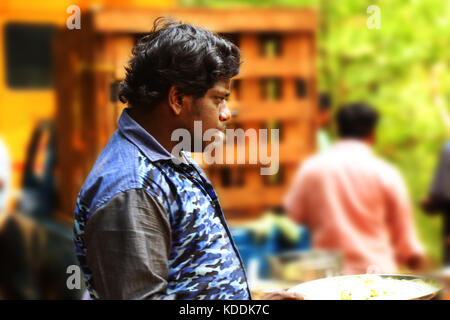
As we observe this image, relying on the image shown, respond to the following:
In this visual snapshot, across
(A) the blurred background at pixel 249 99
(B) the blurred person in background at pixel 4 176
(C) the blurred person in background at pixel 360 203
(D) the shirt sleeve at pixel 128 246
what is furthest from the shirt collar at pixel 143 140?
(B) the blurred person in background at pixel 4 176

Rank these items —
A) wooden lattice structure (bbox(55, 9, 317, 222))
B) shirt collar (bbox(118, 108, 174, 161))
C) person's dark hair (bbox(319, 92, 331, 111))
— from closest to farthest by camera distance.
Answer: shirt collar (bbox(118, 108, 174, 161))
wooden lattice structure (bbox(55, 9, 317, 222))
person's dark hair (bbox(319, 92, 331, 111))

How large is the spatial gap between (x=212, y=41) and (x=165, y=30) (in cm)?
11

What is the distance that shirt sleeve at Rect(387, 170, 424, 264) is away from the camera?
3768mm

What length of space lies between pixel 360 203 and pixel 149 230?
2564 mm

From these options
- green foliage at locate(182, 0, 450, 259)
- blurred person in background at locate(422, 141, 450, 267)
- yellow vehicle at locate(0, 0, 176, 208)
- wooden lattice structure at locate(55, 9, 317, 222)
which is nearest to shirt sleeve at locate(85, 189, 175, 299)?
wooden lattice structure at locate(55, 9, 317, 222)

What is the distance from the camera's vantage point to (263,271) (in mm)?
4168

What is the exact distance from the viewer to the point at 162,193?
1.49 m

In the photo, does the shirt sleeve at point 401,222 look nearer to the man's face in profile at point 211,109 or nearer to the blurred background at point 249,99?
the blurred background at point 249,99

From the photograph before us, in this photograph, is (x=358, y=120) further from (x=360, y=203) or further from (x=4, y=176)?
(x=4, y=176)

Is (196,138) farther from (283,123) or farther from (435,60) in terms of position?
(435,60)

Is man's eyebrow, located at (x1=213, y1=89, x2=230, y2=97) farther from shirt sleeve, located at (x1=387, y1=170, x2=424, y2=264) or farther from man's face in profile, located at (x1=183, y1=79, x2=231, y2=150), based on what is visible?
shirt sleeve, located at (x1=387, y1=170, x2=424, y2=264)

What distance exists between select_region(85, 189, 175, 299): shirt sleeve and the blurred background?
917 millimetres

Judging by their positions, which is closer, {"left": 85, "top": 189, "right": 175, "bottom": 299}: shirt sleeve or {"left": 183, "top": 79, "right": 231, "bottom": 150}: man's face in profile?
{"left": 85, "top": 189, "right": 175, "bottom": 299}: shirt sleeve
